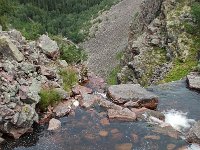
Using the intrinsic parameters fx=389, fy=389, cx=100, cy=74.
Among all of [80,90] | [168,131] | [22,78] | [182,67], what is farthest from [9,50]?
[182,67]

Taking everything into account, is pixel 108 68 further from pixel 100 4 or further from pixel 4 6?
pixel 100 4

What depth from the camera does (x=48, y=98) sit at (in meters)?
29.0

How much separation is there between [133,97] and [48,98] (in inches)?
267

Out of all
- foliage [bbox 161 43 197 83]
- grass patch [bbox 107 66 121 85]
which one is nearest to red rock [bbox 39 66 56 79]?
foliage [bbox 161 43 197 83]

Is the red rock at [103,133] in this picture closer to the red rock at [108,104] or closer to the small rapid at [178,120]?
the red rock at [108,104]

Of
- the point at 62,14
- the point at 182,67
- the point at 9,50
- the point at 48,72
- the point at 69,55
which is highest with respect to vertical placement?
the point at 9,50

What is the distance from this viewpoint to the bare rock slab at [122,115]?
28.5 meters

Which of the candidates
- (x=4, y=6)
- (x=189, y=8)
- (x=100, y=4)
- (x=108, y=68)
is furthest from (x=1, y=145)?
(x=100, y=4)

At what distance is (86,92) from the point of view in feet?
106

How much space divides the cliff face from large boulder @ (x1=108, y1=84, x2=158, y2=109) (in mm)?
14720

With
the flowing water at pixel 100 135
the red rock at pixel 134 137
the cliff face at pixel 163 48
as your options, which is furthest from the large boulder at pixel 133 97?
the cliff face at pixel 163 48

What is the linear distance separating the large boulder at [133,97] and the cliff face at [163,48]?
48.3ft

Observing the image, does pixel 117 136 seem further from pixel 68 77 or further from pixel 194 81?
pixel 194 81

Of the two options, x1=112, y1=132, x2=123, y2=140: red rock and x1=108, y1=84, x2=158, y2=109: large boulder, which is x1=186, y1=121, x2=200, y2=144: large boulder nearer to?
x1=112, y1=132, x2=123, y2=140: red rock
